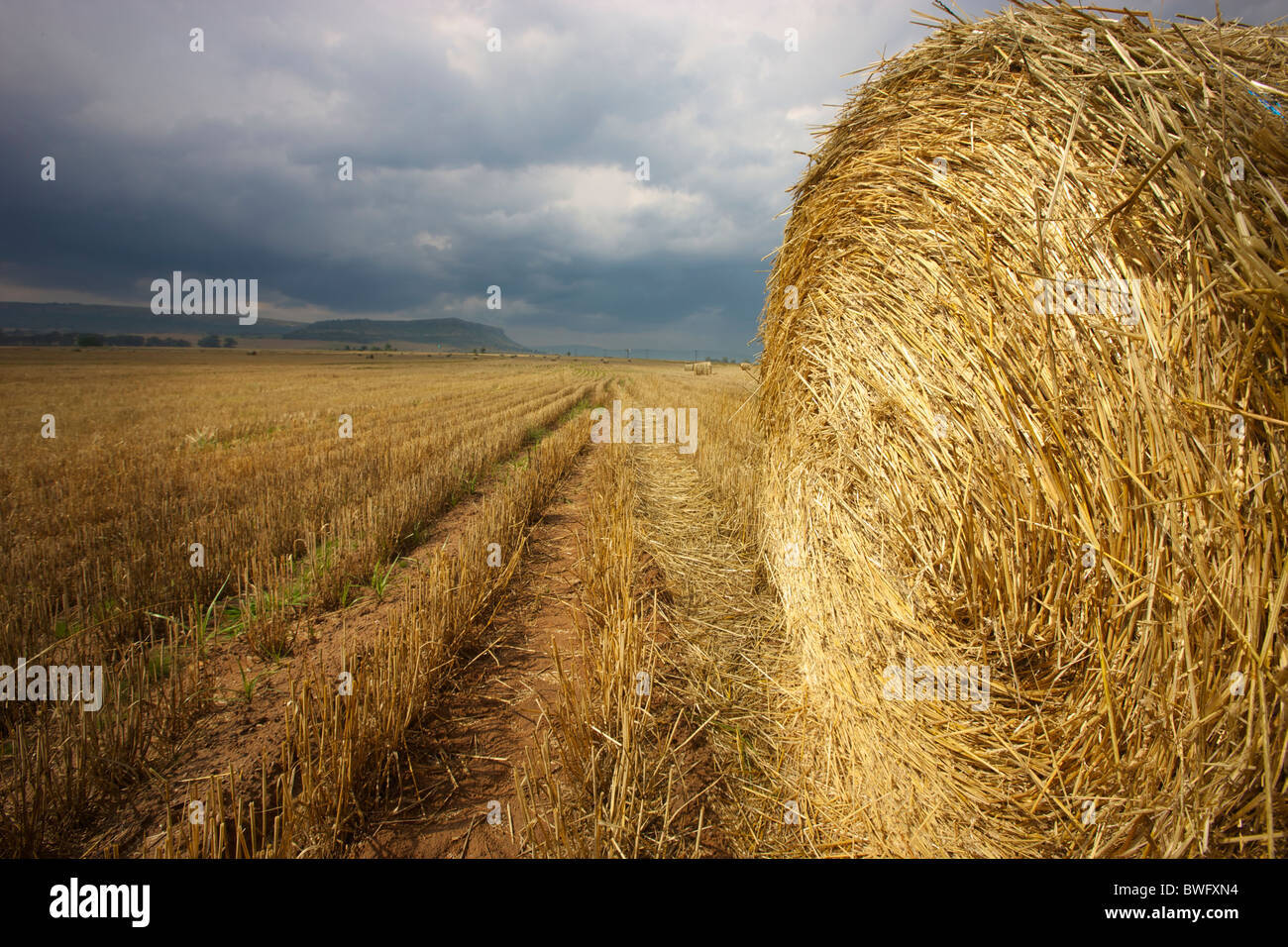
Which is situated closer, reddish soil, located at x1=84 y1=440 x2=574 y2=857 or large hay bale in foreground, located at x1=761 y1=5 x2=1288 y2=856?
large hay bale in foreground, located at x1=761 y1=5 x2=1288 y2=856

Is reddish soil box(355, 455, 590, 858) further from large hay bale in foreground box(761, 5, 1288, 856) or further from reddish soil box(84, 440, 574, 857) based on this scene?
large hay bale in foreground box(761, 5, 1288, 856)

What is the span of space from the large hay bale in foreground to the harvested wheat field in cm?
1

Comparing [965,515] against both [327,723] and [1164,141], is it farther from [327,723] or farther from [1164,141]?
[327,723]

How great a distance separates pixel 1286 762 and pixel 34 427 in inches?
693

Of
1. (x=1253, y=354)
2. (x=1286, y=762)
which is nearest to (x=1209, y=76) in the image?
(x=1253, y=354)

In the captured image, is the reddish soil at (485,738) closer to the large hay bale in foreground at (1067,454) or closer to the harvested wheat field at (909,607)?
the harvested wheat field at (909,607)

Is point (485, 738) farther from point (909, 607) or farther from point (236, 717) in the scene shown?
point (909, 607)

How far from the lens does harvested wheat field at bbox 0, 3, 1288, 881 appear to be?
1.55 metres

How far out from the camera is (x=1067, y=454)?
72.9 inches

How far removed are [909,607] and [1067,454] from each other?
100cm

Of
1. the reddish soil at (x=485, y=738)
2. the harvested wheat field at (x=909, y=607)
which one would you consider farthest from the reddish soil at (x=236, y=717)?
the reddish soil at (x=485, y=738)

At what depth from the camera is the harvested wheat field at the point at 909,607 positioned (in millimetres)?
1551

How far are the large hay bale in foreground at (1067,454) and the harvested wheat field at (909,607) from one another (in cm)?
1

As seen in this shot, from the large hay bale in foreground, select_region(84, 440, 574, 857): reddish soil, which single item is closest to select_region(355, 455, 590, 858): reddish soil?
select_region(84, 440, 574, 857): reddish soil
